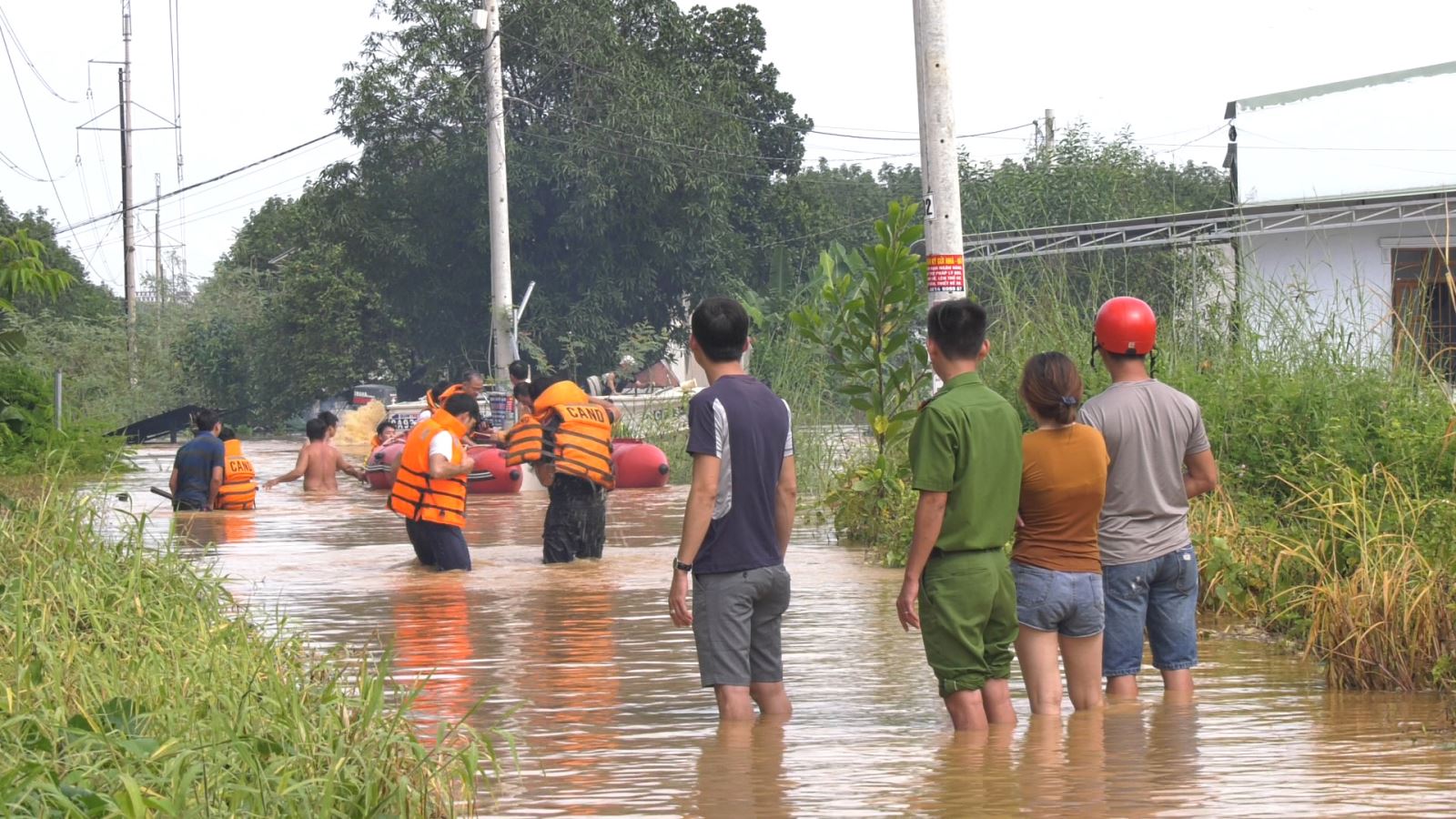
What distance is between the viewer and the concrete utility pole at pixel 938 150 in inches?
523

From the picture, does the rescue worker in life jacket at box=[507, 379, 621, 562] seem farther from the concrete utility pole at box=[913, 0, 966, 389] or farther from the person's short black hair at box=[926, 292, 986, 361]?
the person's short black hair at box=[926, 292, 986, 361]

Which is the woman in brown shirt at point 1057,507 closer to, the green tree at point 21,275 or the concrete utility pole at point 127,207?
the green tree at point 21,275

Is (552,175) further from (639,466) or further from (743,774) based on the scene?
(743,774)

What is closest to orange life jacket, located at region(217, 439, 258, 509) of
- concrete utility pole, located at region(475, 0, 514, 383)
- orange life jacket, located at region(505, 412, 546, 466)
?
orange life jacket, located at region(505, 412, 546, 466)

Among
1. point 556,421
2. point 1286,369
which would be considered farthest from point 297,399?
point 1286,369

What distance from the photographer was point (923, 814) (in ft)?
19.4

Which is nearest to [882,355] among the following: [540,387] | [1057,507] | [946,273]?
[946,273]

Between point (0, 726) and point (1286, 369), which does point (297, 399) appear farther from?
point (0, 726)

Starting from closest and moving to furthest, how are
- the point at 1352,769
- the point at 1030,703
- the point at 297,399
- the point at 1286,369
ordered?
the point at 1352,769
the point at 1030,703
the point at 1286,369
the point at 297,399

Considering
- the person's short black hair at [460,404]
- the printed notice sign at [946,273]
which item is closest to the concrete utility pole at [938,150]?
the printed notice sign at [946,273]

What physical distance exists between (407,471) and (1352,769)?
30.4 ft

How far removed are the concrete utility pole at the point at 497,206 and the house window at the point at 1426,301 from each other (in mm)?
15037

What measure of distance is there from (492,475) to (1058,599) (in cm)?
1804

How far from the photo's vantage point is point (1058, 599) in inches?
273
